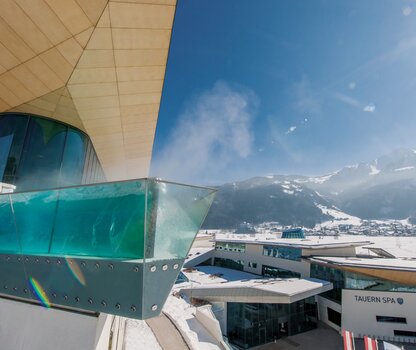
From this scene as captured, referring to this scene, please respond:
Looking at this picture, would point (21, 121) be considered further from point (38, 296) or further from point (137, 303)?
point (137, 303)

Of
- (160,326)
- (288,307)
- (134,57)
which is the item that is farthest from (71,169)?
(288,307)

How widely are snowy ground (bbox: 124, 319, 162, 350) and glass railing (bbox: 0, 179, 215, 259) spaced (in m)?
7.86

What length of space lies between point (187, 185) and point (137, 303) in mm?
1283

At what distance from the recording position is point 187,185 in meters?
2.58

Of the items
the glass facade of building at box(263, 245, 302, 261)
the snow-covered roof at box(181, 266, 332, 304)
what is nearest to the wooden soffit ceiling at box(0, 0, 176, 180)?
the snow-covered roof at box(181, 266, 332, 304)

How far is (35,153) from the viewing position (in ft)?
26.6

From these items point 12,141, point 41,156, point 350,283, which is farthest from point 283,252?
point 12,141

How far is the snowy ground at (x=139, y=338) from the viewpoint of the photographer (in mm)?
9156

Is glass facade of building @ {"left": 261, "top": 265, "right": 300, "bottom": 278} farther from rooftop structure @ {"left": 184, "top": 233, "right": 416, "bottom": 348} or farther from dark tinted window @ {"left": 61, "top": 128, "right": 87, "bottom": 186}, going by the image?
dark tinted window @ {"left": 61, "top": 128, "right": 87, "bottom": 186}

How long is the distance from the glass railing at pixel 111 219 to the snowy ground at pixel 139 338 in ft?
25.8

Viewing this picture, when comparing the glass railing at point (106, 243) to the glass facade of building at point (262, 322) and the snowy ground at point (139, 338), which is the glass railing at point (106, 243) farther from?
the glass facade of building at point (262, 322)

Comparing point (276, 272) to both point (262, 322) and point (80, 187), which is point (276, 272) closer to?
point (262, 322)

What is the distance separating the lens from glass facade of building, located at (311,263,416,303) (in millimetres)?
20625

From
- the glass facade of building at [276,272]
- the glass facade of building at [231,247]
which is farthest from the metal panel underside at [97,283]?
the glass facade of building at [231,247]
